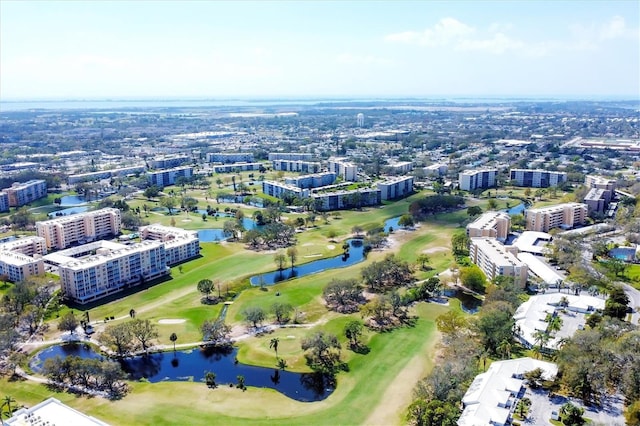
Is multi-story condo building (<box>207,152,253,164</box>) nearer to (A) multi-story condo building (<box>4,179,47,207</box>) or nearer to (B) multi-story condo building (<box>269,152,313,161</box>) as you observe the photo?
(B) multi-story condo building (<box>269,152,313,161</box>)

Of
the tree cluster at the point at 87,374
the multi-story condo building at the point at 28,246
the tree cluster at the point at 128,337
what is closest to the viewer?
the tree cluster at the point at 87,374

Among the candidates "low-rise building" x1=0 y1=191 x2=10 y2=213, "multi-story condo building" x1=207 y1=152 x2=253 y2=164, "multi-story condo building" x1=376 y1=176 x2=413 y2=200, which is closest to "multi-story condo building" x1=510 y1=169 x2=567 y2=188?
"multi-story condo building" x1=376 y1=176 x2=413 y2=200

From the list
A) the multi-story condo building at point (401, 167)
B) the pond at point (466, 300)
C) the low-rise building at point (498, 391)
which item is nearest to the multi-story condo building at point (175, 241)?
the pond at point (466, 300)

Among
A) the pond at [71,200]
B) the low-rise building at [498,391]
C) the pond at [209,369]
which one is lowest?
the pond at [209,369]

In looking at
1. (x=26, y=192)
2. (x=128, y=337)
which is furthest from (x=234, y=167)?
(x=128, y=337)

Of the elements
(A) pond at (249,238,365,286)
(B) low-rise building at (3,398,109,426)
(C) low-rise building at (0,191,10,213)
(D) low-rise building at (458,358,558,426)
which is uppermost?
(C) low-rise building at (0,191,10,213)

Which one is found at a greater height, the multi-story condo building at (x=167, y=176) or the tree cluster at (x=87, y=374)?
→ the multi-story condo building at (x=167, y=176)

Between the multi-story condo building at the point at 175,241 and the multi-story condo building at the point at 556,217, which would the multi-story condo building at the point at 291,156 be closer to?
the multi-story condo building at the point at 175,241
